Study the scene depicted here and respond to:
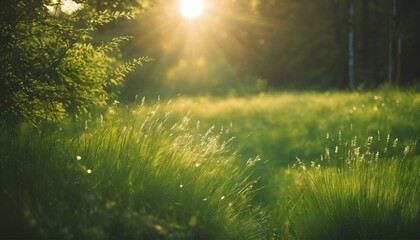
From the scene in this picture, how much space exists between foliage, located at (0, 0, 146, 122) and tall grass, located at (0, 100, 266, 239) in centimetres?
31

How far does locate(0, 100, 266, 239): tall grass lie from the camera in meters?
2.68

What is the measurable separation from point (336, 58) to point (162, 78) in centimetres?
1571

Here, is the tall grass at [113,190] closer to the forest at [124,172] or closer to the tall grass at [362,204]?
the forest at [124,172]

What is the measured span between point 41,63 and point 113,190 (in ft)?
5.68

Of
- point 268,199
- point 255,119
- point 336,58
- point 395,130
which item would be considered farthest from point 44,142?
point 336,58

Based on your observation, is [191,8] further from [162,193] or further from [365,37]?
[162,193]

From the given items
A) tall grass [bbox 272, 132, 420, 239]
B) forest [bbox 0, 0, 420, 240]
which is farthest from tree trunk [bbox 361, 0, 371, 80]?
tall grass [bbox 272, 132, 420, 239]

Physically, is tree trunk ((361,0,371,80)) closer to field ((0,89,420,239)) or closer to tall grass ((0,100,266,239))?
field ((0,89,420,239))

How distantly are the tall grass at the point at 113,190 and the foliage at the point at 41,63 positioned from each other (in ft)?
1.01

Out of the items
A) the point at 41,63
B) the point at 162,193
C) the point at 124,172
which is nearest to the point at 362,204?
the point at 162,193

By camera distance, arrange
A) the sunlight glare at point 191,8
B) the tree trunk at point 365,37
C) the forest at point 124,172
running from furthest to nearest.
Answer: the sunlight glare at point 191,8, the tree trunk at point 365,37, the forest at point 124,172

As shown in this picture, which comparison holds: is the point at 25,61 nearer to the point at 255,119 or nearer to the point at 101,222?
the point at 101,222

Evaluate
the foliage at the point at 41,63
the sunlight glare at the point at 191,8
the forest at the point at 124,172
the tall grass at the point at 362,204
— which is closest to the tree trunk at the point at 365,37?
the sunlight glare at the point at 191,8

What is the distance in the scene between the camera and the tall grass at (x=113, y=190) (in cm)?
268
